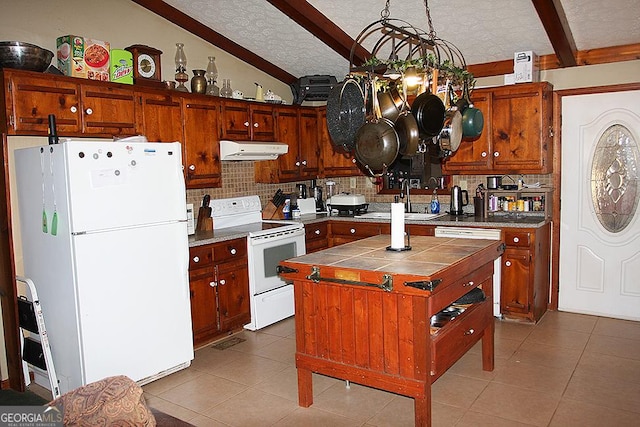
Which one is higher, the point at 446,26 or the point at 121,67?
the point at 446,26

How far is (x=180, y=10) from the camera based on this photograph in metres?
4.61

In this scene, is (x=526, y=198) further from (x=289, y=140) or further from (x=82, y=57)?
(x=82, y=57)

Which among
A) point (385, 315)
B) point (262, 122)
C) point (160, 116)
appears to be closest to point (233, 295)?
point (160, 116)

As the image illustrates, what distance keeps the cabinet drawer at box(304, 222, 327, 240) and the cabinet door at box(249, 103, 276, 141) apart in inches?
39.7

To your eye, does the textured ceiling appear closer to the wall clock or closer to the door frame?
the door frame

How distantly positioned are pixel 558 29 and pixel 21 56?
12.9 feet

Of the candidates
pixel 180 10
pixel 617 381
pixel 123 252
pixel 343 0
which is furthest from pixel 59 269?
pixel 617 381

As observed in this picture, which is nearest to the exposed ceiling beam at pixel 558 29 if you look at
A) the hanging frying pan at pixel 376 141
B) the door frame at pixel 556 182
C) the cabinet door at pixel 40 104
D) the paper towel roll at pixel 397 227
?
the door frame at pixel 556 182

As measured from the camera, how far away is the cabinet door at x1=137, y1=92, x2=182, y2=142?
13.2 feet

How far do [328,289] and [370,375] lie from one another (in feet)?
1.75

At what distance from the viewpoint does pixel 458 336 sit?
299 cm

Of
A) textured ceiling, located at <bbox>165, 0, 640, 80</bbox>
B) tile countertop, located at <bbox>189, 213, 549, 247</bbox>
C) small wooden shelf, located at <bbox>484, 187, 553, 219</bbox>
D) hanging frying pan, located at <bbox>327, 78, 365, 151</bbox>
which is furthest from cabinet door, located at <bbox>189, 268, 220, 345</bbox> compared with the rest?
Answer: small wooden shelf, located at <bbox>484, 187, 553, 219</bbox>

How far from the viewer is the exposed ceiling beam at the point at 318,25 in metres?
4.19

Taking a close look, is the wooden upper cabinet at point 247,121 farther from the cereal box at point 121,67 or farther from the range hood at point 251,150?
the cereal box at point 121,67
